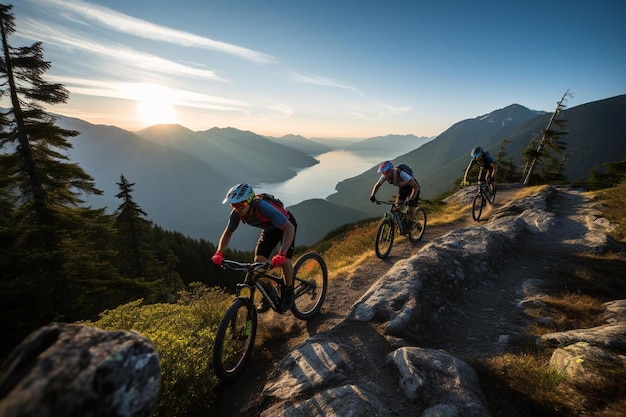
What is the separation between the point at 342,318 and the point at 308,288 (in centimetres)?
108

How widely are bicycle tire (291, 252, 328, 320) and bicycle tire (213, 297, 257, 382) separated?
4.34 ft

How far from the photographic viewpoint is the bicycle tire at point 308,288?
6.53 m

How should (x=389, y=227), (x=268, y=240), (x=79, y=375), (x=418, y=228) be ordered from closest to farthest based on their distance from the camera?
(x=79, y=375)
(x=268, y=240)
(x=389, y=227)
(x=418, y=228)

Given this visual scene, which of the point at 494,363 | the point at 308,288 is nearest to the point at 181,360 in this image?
the point at 308,288

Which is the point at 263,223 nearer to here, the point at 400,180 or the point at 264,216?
the point at 264,216

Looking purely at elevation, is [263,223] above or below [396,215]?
above

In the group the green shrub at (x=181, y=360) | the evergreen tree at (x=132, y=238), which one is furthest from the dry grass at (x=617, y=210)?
the evergreen tree at (x=132, y=238)

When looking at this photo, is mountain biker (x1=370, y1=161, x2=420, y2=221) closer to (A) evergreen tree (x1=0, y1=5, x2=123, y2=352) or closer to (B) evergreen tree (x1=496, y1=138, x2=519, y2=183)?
(A) evergreen tree (x1=0, y1=5, x2=123, y2=352)

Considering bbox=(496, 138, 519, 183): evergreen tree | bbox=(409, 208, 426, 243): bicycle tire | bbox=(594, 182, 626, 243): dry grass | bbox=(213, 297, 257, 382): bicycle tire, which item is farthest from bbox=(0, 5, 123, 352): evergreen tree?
bbox=(496, 138, 519, 183): evergreen tree

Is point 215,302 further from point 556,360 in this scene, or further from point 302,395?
point 556,360

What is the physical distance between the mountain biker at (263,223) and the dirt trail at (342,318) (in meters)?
0.83

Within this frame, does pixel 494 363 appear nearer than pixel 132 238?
Yes

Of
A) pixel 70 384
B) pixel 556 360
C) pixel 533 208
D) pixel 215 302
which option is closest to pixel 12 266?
pixel 215 302

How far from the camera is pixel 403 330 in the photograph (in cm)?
506
